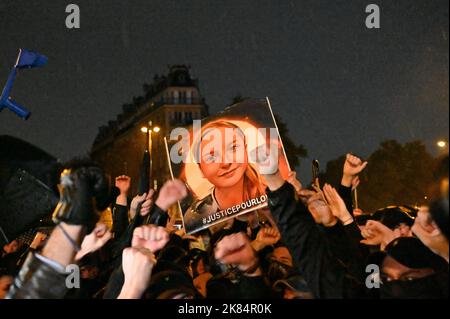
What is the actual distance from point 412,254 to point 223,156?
3087 mm

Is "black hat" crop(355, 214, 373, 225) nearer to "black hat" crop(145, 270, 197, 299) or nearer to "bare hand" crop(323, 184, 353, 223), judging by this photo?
"bare hand" crop(323, 184, 353, 223)

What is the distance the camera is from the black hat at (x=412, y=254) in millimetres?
2988

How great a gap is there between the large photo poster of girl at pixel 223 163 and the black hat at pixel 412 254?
257 centimetres

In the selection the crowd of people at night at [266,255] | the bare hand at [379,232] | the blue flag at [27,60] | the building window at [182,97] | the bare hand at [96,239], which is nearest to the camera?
the crowd of people at night at [266,255]

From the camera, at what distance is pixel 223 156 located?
586cm

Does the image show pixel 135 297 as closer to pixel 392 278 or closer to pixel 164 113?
pixel 392 278

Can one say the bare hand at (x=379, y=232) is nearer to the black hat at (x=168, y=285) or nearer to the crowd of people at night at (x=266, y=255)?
the crowd of people at night at (x=266, y=255)

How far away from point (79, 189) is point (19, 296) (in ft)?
2.00

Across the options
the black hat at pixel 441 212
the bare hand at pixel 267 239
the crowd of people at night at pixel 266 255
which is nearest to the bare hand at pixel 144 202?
the crowd of people at night at pixel 266 255

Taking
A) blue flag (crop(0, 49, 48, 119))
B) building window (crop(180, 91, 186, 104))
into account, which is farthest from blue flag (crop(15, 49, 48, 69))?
building window (crop(180, 91, 186, 104))

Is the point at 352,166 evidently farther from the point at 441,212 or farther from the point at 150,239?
the point at 441,212

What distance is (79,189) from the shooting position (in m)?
2.54

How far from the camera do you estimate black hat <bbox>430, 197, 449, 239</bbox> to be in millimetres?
2121

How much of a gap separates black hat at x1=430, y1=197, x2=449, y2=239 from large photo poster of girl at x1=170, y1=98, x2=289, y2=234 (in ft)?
11.0
